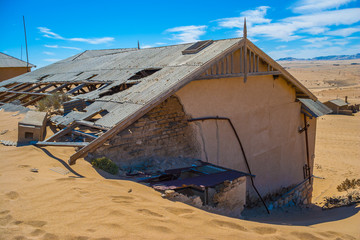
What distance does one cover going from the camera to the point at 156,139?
8.26 m

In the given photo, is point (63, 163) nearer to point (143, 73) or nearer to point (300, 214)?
point (143, 73)

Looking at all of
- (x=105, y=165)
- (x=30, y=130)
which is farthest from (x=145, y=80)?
(x=105, y=165)

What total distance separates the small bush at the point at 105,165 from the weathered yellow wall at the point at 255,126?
9.87ft

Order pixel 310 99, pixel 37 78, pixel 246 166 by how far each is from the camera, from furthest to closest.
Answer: pixel 37 78 → pixel 310 99 → pixel 246 166

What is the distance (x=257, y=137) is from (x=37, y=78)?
13.9 meters

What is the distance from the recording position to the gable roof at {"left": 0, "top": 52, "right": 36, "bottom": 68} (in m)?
30.1

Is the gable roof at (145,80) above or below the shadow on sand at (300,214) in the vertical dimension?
above

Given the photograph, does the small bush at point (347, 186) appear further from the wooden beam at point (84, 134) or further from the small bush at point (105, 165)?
the wooden beam at point (84, 134)

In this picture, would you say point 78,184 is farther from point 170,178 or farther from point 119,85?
point 119,85

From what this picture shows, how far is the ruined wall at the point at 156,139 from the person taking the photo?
7461 mm

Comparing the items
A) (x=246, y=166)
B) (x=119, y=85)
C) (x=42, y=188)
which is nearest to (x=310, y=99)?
(x=246, y=166)

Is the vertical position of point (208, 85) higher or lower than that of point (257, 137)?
higher

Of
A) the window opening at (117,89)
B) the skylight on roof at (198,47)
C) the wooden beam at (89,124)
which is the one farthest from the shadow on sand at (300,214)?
the window opening at (117,89)

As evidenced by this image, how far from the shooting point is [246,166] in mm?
11031
